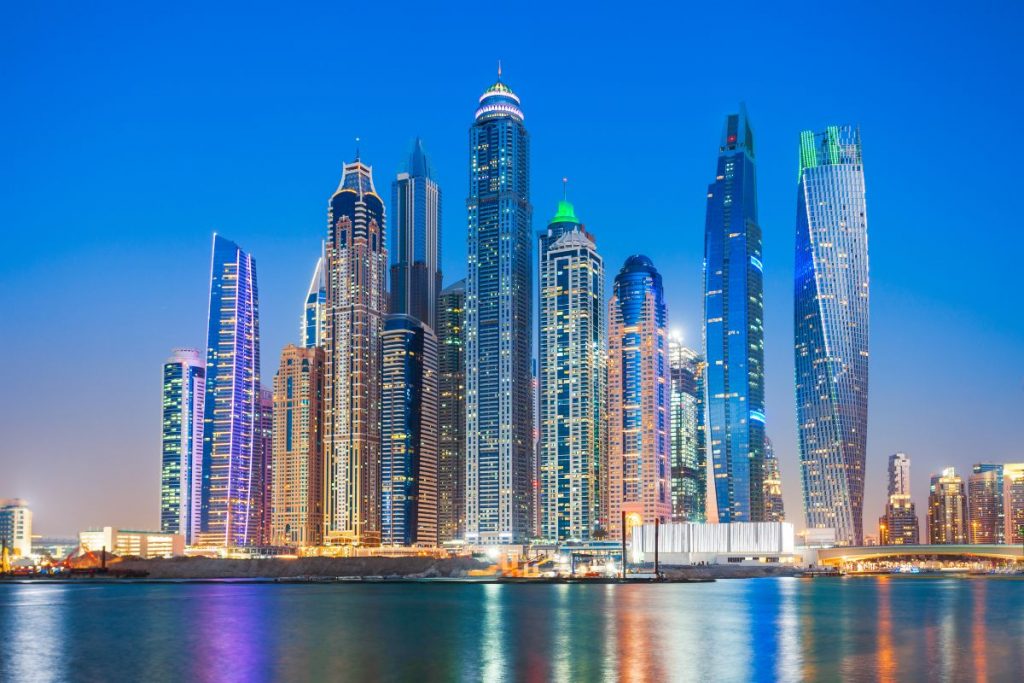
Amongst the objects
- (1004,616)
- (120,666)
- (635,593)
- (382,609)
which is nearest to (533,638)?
(120,666)

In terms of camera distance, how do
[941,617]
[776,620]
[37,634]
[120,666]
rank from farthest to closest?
[941,617]
[776,620]
[37,634]
[120,666]

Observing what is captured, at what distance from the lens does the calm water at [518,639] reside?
65625 millimetres

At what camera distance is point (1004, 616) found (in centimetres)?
11262

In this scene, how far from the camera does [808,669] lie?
6550cm

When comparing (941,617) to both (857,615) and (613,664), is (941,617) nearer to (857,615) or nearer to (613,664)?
(857,615)

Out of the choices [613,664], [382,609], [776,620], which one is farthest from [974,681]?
[382,609]

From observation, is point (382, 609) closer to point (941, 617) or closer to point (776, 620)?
point (776, 620)

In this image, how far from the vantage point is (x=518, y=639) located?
8462 centimetres

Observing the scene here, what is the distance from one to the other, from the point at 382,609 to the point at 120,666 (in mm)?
54730

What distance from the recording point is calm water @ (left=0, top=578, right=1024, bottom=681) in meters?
65.6

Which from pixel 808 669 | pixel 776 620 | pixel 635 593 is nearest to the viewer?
pixel 808 669

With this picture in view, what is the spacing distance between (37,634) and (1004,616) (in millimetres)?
94723

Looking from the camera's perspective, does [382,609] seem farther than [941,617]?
Yes

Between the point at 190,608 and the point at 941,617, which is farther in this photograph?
the point at 190,608
